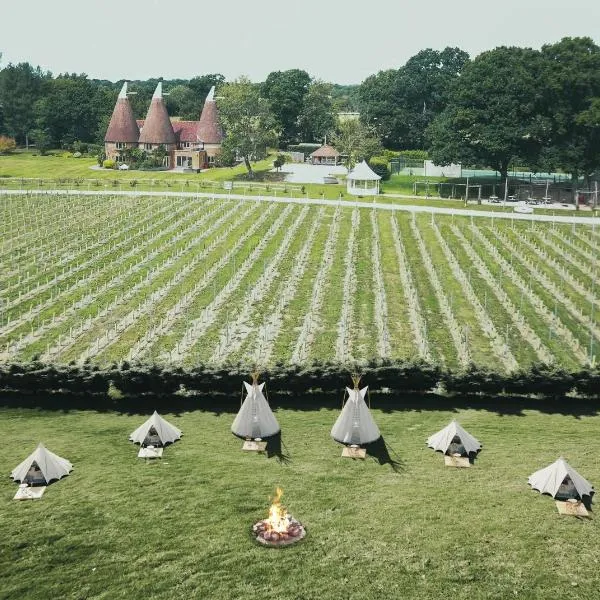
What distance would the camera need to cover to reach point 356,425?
29453 millimetres

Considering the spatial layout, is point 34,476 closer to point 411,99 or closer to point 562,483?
point 562,483

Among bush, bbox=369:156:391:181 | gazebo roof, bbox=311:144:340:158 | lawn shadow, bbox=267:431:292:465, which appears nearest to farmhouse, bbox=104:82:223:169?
gazebo roof, bbox=311:144:340:158

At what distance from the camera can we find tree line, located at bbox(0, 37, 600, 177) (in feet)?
269

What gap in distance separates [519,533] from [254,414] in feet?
38.8

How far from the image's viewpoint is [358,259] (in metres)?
59.7

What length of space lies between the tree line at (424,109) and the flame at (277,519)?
68.3 metres

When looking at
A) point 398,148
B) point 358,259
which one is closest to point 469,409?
point 358,259

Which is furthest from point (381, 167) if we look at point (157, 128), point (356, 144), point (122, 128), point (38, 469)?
point (38, 469)

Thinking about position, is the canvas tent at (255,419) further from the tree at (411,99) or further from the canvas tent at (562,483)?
the tree at (411,99)

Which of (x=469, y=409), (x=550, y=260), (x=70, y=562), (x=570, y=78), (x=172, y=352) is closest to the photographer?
(x=70, y=562)

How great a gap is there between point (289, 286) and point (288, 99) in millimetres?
95599

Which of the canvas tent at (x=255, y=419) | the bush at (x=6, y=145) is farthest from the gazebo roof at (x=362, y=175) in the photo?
the bush at (x=6, y=145)

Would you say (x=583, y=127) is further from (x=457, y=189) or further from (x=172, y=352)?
(x=172, y=352)

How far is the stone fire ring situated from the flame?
7.0 inches
